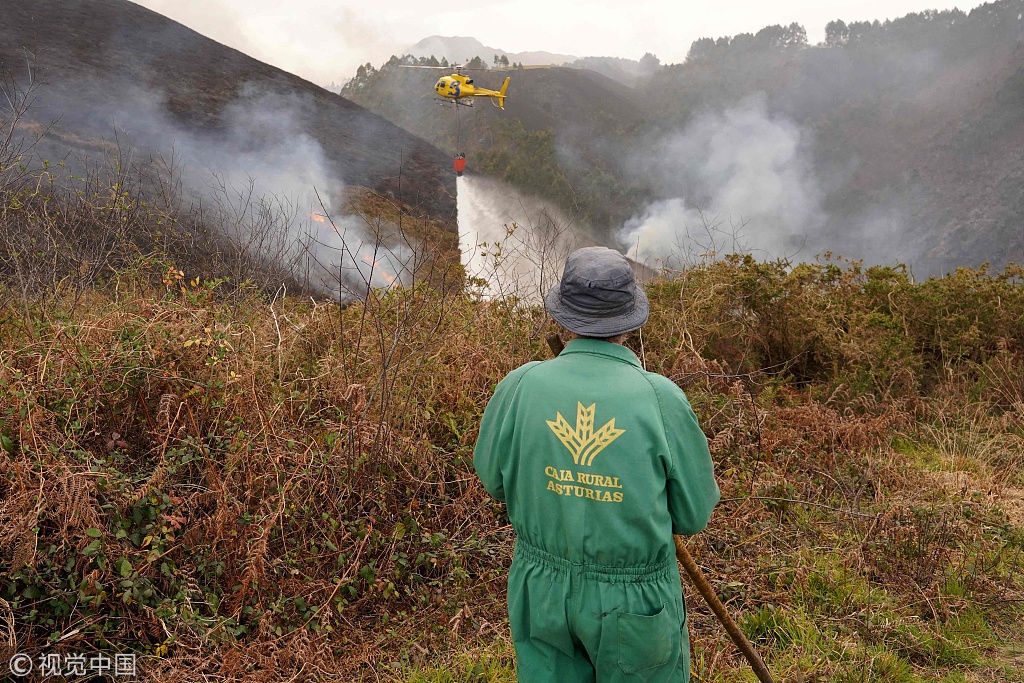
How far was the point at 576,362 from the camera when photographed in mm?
1746

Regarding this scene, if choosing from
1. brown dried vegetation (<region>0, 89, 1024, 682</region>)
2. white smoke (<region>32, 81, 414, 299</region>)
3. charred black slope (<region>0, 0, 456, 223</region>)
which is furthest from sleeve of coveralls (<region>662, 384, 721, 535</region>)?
charred black slope (<region>0, 0, 456, 223</region>)

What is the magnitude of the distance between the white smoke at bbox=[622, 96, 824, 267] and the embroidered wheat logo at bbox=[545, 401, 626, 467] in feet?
84.5

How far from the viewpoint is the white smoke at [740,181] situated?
2822 centimetres

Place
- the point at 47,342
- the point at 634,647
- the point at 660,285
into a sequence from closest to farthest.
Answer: the point at 634,647, the point at 47,342, the point at 660,285

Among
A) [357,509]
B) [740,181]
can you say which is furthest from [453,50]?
[357,509]

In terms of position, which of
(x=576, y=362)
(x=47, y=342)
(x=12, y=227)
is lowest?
(x=47, y=342)

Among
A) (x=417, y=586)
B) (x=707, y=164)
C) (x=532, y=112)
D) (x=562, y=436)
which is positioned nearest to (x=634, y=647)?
(x=562, y=436)

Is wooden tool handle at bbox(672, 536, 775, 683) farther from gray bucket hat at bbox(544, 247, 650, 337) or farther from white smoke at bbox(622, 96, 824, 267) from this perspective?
white smoke at bbox(622, 96, 824, 267)

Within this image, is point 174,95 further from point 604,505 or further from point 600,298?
point 604,505

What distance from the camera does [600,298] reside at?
5.81 feet

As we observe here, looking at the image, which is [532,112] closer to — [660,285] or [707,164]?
[707,164]

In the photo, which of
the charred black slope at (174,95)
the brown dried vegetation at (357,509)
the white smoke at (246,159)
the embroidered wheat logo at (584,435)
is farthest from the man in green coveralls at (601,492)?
the charred black slope at (174,95)

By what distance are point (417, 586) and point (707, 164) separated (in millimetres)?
32514

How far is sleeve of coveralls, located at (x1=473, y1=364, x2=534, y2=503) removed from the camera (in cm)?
186
